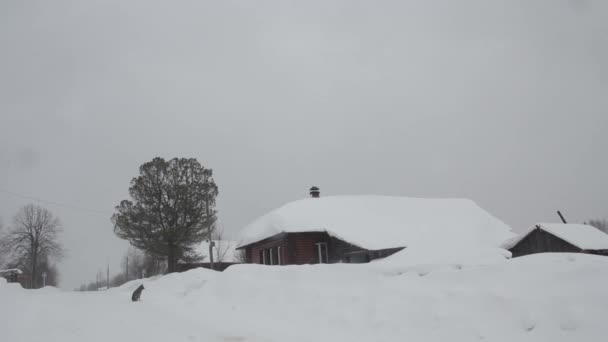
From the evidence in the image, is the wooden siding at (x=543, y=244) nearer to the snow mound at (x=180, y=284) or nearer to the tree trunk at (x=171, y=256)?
the snow mound at (x=180, y=284)

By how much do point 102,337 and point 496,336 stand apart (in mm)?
6232

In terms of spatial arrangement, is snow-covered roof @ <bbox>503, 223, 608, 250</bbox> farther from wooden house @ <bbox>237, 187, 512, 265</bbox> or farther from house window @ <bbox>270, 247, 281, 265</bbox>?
house window @ <bbox>270, 247, 281, 265</bbox>

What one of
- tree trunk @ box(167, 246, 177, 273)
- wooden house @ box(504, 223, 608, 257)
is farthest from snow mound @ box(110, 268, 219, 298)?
tree trunk @ box(167, 246, 177, 273)

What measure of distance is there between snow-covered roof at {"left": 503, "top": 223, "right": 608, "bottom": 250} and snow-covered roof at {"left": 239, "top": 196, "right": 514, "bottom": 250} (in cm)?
658

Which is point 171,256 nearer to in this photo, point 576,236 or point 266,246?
point 266,246

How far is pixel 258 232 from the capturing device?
29.7 meters

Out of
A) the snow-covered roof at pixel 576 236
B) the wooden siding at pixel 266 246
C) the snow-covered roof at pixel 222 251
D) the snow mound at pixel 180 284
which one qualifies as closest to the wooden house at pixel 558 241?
the snow-covered roof at pixel 576 236

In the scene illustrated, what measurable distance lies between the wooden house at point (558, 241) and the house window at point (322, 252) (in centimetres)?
1137

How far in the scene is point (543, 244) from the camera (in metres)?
19.3

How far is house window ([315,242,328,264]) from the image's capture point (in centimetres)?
2745

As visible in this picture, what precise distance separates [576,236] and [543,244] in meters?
1.56

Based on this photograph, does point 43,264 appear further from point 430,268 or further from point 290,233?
point 430,268

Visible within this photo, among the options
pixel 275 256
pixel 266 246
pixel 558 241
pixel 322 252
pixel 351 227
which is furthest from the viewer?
pixel 266 246

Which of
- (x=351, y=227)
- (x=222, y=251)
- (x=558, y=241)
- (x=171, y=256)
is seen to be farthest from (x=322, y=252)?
(x=222, y=251)
